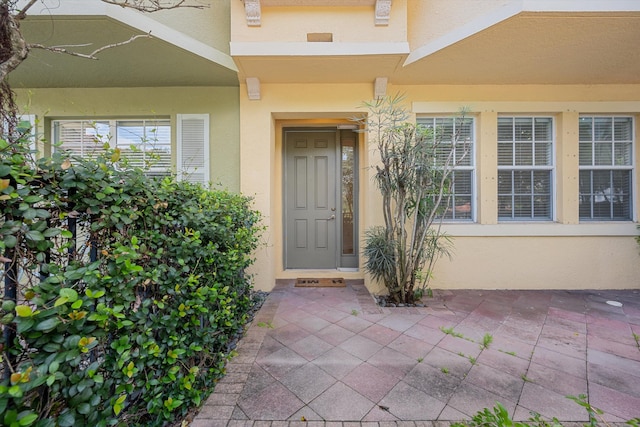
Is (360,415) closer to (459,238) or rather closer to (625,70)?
(459,238)

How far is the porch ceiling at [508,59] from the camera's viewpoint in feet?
8.23

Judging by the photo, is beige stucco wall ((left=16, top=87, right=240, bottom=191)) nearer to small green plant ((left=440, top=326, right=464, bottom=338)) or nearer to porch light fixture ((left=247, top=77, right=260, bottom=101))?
porch light fixture ((left=247, top=77, right=260, bottom=101))

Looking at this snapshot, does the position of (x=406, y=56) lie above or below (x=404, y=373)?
above

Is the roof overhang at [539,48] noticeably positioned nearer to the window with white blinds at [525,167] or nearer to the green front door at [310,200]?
the window with white blinds at [525,167]

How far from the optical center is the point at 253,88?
3.30 metres

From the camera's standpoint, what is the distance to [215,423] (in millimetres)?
1359

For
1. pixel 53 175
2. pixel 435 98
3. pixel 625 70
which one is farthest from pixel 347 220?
pixel 625 70

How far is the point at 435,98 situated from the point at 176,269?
3.72 m

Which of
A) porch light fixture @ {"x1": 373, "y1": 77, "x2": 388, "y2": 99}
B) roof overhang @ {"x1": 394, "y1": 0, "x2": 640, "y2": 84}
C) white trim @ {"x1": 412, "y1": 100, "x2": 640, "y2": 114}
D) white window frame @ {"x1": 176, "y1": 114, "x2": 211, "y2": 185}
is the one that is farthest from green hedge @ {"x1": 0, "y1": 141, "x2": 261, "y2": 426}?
white trim @ {"x1": 412, "y1": 100, "x2": 640, "y2": 114}

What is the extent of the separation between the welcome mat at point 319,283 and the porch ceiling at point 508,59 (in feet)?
9.20

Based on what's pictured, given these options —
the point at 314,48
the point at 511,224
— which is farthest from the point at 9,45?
the point at 511,224

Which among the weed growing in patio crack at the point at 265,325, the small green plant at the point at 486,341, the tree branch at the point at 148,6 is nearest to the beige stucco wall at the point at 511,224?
the weed growing in patio crack at the point at 265,325

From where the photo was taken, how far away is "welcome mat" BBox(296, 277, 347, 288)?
11.7ft

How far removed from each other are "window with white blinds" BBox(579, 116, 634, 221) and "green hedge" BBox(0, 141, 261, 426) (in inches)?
198
